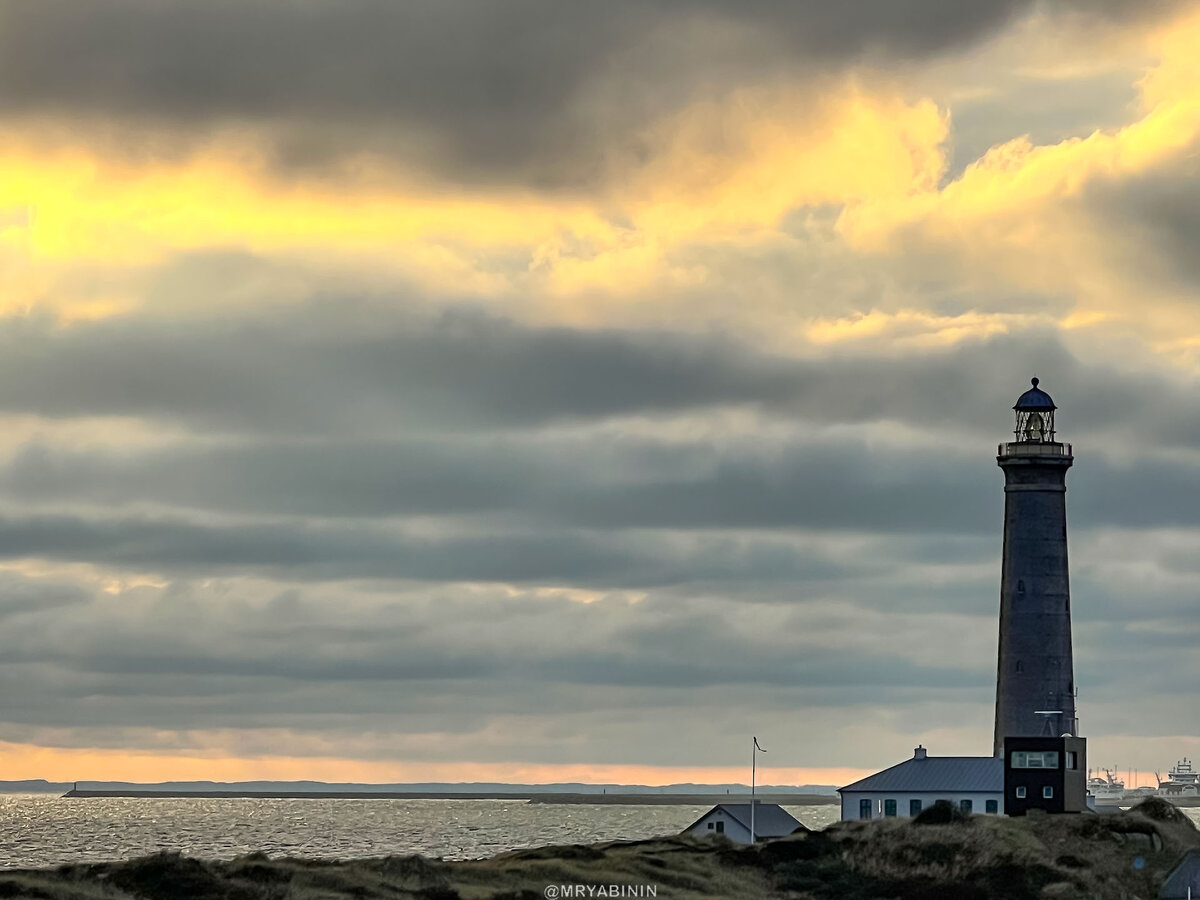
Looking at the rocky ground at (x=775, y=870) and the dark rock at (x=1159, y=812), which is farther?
the dark rock at (x=1159, y=812)

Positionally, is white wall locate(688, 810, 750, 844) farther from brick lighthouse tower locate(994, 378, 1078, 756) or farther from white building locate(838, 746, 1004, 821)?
brick lighthouse tower locate(994, 378, 1078, 756)

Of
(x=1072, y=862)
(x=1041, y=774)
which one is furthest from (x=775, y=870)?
(x=1041, y=774)

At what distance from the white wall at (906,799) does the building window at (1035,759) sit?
360 centimetres

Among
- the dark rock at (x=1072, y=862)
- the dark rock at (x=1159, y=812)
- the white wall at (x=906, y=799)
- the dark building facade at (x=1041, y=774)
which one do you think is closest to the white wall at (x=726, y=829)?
the white wall at (x=906, y=799)

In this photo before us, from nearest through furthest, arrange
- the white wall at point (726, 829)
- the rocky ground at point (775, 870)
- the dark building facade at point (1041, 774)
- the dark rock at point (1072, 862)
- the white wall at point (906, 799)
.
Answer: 1. the rocky ground at point (775, 870)
2. the dark rock at point (1072, 862)
3. the dark building facade at point (1041, 774)
4. the white wall at point (726, 829)
5. the white wall at point (906, 799)

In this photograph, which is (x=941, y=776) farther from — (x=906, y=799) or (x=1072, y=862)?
(x=1072, y=862)

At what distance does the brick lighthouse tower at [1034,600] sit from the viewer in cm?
12594

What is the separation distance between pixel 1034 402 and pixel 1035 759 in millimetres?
24870

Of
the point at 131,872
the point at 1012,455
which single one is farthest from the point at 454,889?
the point at 1012,455

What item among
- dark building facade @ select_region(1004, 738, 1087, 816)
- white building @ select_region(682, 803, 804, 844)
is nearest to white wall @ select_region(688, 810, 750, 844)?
white building @ select_region(682, 803, 804, 844)

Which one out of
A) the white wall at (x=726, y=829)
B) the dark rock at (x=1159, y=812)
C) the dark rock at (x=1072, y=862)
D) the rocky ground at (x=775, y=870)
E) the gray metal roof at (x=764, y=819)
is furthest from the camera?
the dark rock at (x=1159, y=812)

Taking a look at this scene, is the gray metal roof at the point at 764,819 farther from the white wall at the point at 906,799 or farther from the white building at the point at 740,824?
the white wall at the point at 906,799

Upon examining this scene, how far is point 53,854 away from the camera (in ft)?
608

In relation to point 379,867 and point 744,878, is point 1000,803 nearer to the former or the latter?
point 744,878
